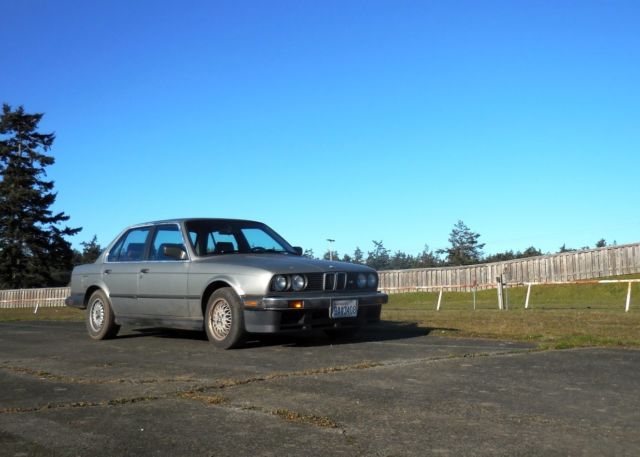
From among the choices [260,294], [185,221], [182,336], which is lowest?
[182,336]

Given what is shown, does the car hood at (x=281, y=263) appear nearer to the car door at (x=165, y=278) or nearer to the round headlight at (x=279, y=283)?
the round headlight at (x=279, y=283)

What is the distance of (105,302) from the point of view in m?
9.10

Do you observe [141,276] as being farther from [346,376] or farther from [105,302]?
[346,376]

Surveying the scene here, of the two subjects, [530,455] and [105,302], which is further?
[105,302]

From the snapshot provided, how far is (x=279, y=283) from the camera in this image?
7.01 metres

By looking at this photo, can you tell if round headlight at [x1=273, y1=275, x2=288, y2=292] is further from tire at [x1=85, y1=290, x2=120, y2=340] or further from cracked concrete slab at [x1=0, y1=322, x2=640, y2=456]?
tire at [x1=85, y1=290, x2=120, y2=340]

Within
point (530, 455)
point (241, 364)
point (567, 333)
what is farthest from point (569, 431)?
point (567, 333)

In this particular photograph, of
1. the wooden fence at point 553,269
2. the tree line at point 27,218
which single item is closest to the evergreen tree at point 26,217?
the tree line at point 27,218

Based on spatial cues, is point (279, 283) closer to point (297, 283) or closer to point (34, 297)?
point (297, 283)

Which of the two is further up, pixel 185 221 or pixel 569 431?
pixel 185 221

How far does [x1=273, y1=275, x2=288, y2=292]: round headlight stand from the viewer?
6996 mm

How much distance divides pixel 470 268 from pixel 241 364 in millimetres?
36130

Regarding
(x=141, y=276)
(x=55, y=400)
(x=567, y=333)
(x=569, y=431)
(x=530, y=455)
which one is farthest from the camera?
(x=141, y=276)

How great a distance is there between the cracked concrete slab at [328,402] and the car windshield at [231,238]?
1681 millimetres
